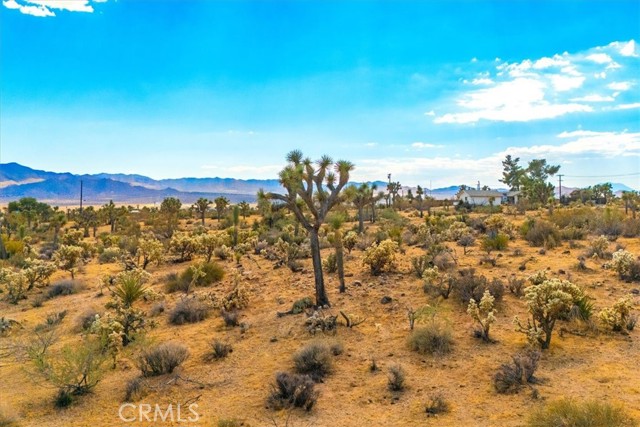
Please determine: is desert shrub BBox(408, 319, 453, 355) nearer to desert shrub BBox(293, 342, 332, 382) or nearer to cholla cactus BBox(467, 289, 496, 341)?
cholla cactus BBox(467, 289, 496, 341)

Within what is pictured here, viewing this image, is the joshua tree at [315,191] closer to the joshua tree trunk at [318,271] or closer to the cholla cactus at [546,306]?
the joshua tree trunk at [318,271]

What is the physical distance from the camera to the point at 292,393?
7152mm

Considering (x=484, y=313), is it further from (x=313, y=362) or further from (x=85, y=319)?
(x=85, y=319)

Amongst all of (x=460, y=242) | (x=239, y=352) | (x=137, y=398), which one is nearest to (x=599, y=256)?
(x=460, y=242)

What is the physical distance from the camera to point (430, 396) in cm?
705

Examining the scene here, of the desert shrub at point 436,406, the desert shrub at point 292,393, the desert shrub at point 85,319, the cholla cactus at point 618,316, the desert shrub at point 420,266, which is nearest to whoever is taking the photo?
the desert shrub at point 436,406

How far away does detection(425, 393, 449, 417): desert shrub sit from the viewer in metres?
6.66

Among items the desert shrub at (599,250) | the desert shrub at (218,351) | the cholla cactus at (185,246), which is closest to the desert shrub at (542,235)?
the desert shrub at (599,250)

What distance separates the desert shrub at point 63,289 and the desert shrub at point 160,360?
8355 millimetres

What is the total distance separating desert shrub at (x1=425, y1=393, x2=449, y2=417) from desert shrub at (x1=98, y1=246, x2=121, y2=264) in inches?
724

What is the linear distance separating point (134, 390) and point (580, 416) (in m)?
6.76

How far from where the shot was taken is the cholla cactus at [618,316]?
9.37 metres

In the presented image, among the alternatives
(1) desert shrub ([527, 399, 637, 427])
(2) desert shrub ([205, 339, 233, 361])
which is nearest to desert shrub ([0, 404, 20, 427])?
(2) desert shrub ([205, 339, 233, 361])

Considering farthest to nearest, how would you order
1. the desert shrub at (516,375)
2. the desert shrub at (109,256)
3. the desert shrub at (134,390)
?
the desert shrub at (109,256) < the desert shrub at (134,390) < the desert shrub at (516,375)
